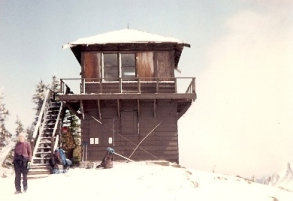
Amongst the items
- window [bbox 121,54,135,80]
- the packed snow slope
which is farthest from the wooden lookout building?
the packed snow slope

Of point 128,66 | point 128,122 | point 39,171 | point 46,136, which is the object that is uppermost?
point 128,66

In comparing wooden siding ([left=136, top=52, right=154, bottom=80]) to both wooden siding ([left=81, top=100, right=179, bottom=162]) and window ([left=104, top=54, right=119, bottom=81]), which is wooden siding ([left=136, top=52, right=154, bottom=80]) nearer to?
window ([left=104, top=54, right=119, bottom=81])

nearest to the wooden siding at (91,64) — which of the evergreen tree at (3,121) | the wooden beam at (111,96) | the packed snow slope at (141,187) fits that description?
the wooden beam at (111,96)

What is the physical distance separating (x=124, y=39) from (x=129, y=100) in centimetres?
359

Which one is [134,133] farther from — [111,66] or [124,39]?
[124,39]

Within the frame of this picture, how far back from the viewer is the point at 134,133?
23250 millimetres

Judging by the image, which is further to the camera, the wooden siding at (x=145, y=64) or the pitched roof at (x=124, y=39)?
the wooden siding at (x=145, y=64)

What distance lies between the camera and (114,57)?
939 inches

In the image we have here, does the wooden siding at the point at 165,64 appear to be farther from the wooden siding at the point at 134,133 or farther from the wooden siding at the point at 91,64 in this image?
the wooden siding at the point at 91,64

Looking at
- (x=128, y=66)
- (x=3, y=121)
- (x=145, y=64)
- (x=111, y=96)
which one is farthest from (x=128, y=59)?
(x=3, y=121)

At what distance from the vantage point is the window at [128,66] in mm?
23688

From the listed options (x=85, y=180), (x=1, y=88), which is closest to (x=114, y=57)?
(x=85, y=180)

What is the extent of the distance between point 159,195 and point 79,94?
939 centimetres

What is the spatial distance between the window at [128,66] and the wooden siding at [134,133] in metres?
1.54
